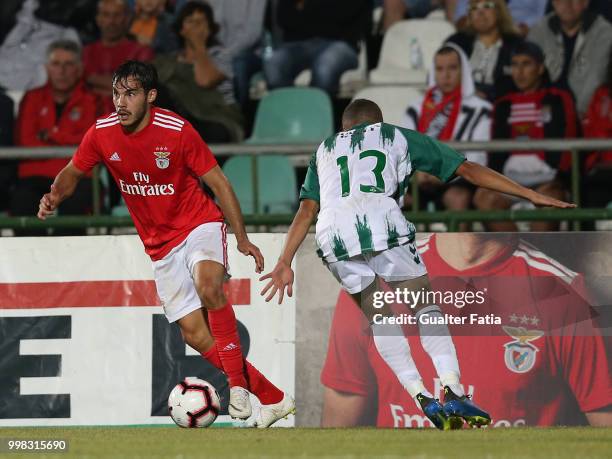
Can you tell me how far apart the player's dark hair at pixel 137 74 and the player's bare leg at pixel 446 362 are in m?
1.84

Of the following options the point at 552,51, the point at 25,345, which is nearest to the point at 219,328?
the point at 25,345

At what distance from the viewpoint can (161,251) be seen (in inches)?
313

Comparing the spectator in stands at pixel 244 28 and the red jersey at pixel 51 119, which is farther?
the spectator in stands at pixel 244 28

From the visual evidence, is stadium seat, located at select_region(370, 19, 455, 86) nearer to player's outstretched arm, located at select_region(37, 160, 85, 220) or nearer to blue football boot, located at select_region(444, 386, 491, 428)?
player's outstretched arm, located at select_region(37, 160, 85, 220)

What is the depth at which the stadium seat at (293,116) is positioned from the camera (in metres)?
11.9

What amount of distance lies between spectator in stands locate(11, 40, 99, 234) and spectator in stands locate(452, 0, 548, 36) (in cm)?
355

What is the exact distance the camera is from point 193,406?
7570mm

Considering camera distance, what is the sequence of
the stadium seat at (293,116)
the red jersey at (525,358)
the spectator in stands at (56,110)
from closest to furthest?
the red jersey at (525,358) < the spectator in stands at (56,110) < the stadium seat at (293,116)

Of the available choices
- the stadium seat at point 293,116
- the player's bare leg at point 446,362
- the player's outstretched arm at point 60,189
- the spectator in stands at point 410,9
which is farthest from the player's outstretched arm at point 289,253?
the spectator in stands at point 410,9

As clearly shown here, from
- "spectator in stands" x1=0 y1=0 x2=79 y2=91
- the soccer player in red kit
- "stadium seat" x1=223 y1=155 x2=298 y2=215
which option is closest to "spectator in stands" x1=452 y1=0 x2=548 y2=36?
"stadium seat" x1=223 y1=155 x2=298 y2=215

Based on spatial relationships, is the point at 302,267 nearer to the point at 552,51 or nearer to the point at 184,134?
the point at 184,134

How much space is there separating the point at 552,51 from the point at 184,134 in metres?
4.84

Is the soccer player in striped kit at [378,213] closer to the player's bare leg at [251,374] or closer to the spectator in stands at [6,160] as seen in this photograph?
the player's bare leg at [251,374]

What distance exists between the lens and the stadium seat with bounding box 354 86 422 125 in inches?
465
